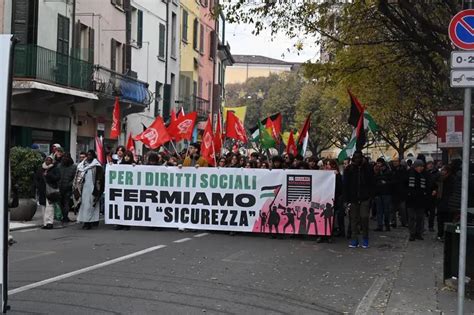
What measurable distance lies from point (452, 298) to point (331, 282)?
5.70 ft

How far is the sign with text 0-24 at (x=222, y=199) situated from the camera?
1377cm

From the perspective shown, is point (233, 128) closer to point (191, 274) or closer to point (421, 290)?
point (191, 274)

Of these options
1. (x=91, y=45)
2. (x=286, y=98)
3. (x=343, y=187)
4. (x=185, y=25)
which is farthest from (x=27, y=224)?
(x=286, y=98)

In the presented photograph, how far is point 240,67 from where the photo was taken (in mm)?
122000

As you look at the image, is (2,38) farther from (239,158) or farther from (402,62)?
(402,62)

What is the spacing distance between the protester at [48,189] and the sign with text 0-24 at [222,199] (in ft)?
3.85

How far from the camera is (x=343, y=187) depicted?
13.3 meters

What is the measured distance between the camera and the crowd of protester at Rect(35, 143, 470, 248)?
507 inches

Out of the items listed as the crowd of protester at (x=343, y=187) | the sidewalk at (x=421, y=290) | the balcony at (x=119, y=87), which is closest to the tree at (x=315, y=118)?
the balcony at (x=119, y=87)

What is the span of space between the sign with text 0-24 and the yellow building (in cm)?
10386

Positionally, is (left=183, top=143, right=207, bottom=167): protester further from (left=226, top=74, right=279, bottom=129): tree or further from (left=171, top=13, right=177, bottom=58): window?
A: (left=226, top=74, right=279, bottom=129): tree

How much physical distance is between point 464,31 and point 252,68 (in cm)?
A: 11908

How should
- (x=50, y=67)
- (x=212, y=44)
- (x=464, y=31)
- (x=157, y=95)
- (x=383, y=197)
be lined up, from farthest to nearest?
1. (x=212, y=44)
2. (x=157, y=95)
3. (x=50, y=67)
4. (x=383, y=197)
5. (x=464, y=31)

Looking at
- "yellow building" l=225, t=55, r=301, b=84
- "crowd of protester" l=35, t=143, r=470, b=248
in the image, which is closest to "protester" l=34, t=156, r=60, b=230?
"crowd of protester" l=35, t=143, r=470, b=248
